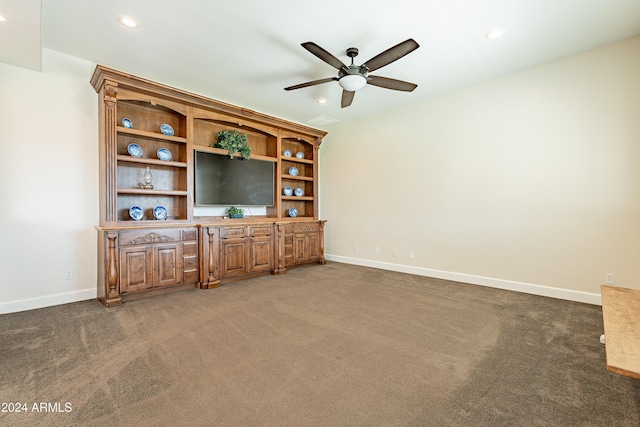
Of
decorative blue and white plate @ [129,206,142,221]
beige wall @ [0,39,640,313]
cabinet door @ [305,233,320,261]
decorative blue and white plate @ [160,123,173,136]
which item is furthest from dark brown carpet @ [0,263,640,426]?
decorative blue and white plate @ [160,123,173,136]

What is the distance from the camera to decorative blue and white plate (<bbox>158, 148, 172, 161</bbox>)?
405 cm

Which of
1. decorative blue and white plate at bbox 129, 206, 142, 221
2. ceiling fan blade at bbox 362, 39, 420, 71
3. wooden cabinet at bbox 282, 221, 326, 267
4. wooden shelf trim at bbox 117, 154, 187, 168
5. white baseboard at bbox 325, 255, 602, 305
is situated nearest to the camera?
ceiling fan blade at bbox 362, 39, 420, 71

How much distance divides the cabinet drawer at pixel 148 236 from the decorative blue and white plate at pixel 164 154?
1.08 meters

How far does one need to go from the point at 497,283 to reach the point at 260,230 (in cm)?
366

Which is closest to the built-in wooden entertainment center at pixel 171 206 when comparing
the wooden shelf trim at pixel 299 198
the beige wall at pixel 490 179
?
the wooden shelf trim at pixel 299 198

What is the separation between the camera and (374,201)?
5.46 m

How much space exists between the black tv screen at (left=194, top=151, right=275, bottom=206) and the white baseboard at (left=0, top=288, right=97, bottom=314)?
176cm

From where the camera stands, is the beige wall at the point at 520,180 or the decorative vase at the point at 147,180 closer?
the beige wall at the point at 520,180

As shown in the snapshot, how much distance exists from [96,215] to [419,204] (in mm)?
4741

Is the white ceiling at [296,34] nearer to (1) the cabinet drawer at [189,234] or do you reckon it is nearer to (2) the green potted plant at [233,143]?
(2) the green potted plant at [233,143]

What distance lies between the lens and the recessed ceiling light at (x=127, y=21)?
8.95 ft

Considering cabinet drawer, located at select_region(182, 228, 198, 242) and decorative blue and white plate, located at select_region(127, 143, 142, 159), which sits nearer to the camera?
decorative blue and white plate, located at select_region(127, 143, 142, 159)

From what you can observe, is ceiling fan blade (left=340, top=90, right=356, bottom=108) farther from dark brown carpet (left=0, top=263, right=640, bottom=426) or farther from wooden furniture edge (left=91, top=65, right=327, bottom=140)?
dark brown carpet (left=0, top=263, right=640, bottom=426)

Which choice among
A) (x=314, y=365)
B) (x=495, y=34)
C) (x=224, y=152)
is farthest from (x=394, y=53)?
(x=224, y=152)
